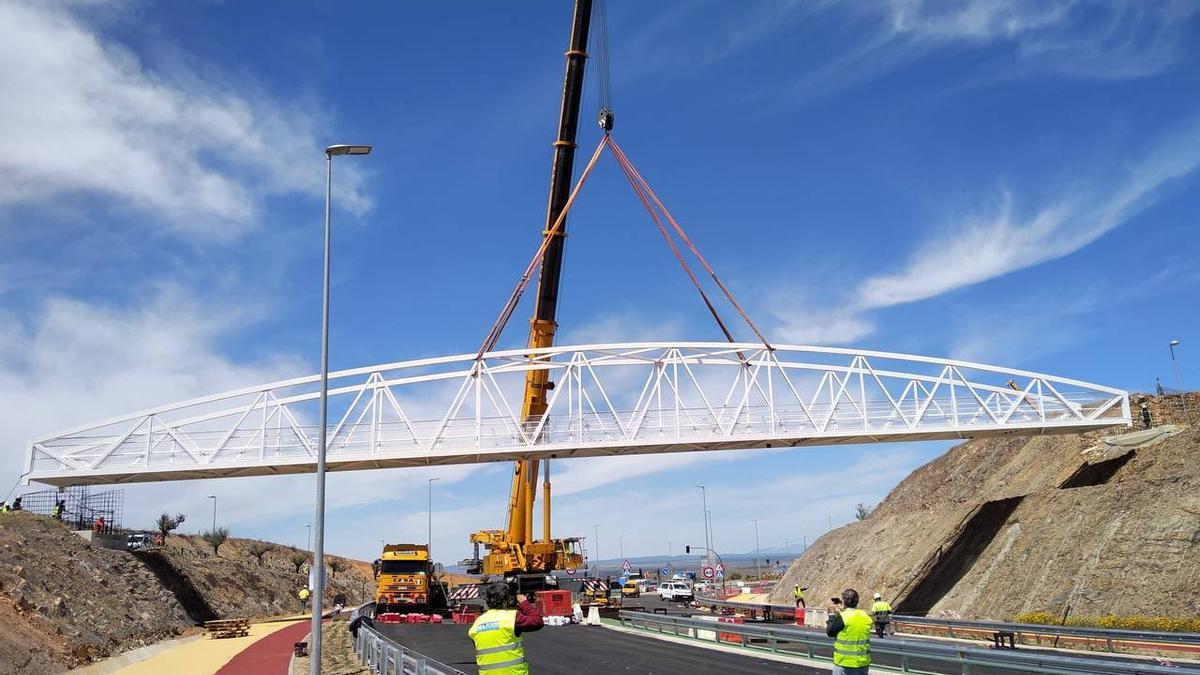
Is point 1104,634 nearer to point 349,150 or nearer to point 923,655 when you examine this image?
point 923,655

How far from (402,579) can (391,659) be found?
26577 mm

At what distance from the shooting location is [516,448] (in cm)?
4084

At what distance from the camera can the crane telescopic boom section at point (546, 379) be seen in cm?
4169

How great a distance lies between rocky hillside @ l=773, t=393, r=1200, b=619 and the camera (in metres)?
29.9

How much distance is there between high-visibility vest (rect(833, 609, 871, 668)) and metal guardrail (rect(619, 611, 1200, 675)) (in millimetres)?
5203

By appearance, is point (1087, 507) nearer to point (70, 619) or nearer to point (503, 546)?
point (503, 546)

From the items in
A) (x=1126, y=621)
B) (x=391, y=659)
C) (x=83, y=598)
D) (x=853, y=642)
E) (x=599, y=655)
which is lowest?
(x=599, y=655)

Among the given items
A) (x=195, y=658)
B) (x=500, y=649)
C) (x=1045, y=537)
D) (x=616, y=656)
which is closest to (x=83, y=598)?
(x=195, y=658)

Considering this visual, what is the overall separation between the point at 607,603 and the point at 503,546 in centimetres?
542

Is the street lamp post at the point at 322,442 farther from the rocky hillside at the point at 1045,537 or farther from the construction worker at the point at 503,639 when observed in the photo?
the rocky hillside at the point at 1045,537

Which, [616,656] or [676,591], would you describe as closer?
[616,656]

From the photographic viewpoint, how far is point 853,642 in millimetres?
11039

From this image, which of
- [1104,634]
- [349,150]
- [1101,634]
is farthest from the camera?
[1101,634]

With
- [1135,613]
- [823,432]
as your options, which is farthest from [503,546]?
[1135,613]
